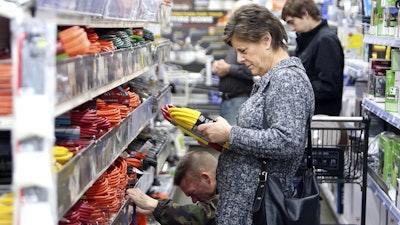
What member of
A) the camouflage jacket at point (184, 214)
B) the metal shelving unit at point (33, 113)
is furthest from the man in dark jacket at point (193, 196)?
the metal shelving unit at point (33, 113)

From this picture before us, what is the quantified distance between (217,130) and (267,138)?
245 millimetres

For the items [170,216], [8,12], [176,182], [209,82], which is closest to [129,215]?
[170,216]

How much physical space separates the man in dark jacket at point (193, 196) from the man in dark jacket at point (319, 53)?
1491 millimetres

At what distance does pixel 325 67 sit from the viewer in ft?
16.7

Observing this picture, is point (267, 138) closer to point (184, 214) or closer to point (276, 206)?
point (276, 206)

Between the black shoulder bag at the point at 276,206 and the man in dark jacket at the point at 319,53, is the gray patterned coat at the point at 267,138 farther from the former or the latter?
the man in dark jacket at the point at 319,53

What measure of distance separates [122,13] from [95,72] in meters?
0.68

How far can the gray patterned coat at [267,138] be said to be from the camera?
3.00m

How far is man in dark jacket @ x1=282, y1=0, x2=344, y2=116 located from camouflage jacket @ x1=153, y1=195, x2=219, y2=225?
1.68 m

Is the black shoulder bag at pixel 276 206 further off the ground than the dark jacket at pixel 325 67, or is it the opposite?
the dark jacket at pixel 325 67

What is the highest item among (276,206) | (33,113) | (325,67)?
(33,113)

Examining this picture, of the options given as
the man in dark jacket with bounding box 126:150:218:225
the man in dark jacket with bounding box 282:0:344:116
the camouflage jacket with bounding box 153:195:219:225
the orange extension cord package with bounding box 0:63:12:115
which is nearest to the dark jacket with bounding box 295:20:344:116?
the man in dark jacket with bounding box 282:0:344:116

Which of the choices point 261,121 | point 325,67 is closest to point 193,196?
point 261,121

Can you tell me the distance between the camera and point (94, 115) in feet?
9.14
